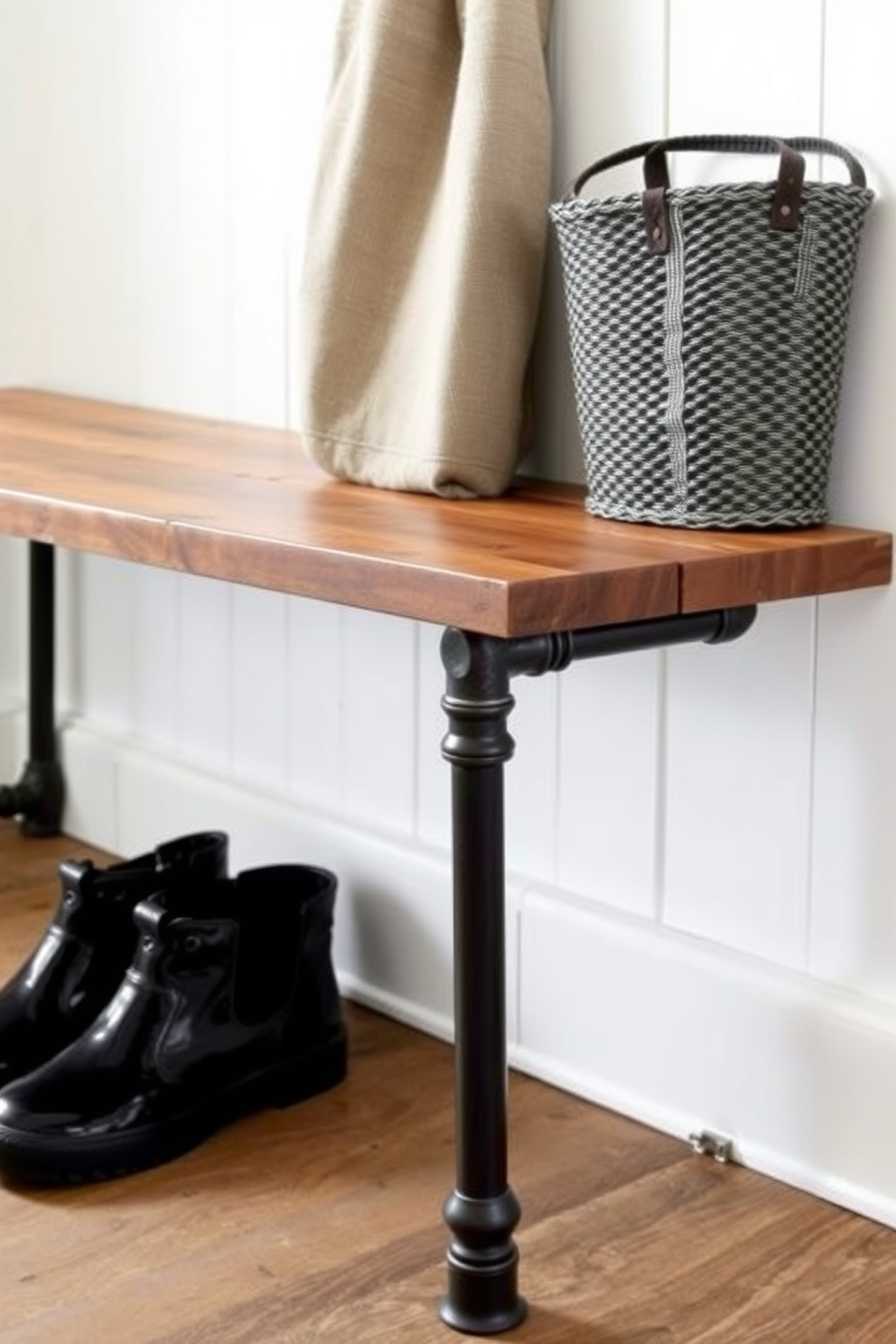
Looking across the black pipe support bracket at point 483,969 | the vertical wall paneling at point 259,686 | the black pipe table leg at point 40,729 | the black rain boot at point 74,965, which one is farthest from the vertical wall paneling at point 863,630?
the black pipe table leg at point 40,729

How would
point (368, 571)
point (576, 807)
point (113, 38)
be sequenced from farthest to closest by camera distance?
point (113, 38)
point (576, 807)
point (368, 571)

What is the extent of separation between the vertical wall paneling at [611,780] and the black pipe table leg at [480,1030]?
0.34 metres

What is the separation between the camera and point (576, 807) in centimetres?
173

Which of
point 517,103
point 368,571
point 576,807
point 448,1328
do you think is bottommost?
point 448,1328

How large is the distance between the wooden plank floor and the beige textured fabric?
515mm

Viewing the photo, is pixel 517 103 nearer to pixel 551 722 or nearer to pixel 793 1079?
pixel 551 722

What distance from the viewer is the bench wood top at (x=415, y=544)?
1.27 metres

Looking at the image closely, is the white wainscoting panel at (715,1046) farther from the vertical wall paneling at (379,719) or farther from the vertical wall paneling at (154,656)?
the vertical wall paneling at (154,656)

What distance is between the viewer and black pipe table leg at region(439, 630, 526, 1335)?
131cm

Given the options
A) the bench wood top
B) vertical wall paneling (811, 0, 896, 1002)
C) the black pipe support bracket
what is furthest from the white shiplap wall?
the black pipe support bracket

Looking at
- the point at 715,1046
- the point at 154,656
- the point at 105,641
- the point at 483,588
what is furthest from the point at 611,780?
Result: the point at 105,641

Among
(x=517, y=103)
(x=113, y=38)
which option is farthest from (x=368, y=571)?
(x=113, y=38)

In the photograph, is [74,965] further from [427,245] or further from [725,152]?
[725,152]

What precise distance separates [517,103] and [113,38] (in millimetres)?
752
